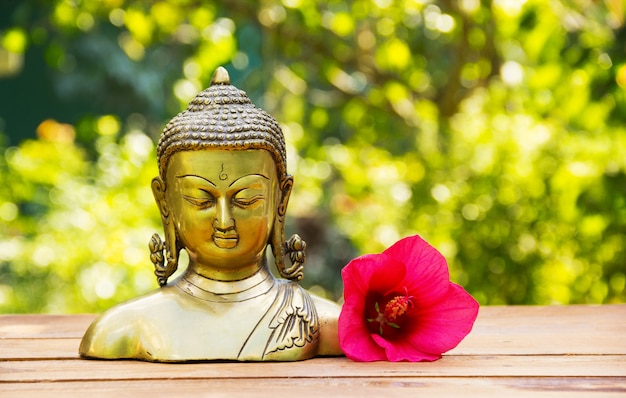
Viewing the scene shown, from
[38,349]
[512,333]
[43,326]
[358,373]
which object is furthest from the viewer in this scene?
[43,326]

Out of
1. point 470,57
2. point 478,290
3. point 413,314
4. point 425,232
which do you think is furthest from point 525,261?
point 413,314

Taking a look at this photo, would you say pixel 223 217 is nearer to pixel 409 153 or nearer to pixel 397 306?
pixel 397 306

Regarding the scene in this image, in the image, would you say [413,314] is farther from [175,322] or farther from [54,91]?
[54,91]

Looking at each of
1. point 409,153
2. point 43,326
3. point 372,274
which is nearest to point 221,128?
point 372,274

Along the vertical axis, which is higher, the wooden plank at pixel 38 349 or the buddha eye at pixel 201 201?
the buddha eye at pixel 201 201

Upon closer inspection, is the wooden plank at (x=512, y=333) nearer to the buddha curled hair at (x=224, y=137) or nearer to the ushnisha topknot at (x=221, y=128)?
the buddha curled hair at (x=224, y=137)

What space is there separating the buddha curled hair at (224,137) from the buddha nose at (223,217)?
3.6 inches

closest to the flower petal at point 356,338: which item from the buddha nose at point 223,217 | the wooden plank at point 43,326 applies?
the buddha nose at point 223,217

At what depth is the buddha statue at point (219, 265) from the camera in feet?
4.67

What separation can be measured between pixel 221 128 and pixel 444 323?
49 centimetres

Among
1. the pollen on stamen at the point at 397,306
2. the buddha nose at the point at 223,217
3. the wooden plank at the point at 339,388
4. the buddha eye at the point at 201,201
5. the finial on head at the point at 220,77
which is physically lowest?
the wooden plank at the point at 339,388

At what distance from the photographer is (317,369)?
139cm

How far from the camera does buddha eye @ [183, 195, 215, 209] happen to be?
56.5 inches

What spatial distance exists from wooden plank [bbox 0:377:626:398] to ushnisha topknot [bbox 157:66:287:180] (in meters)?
0.38
